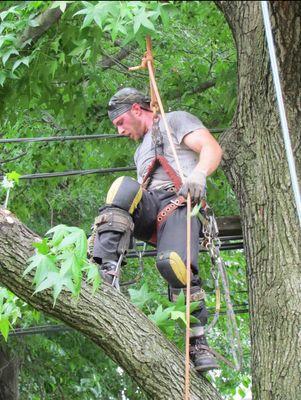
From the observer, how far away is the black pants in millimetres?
5102

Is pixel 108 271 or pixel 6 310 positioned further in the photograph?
pixel 108 271

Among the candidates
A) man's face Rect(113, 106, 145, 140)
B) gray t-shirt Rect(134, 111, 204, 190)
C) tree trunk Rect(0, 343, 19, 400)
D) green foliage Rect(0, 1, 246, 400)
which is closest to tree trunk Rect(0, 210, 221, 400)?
green foliage Rect(0, 1, 246, 400)

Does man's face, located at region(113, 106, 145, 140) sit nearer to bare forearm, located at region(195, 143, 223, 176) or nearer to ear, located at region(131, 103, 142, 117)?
ear, located at region(131, 103, 142, 117)

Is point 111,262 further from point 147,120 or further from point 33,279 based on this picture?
point 147,120

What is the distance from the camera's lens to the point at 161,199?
5355mm

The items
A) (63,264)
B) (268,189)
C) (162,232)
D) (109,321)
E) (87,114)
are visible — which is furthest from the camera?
A: (87,114)

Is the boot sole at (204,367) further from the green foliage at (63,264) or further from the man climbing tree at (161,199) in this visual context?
the green foliage at (63,264)

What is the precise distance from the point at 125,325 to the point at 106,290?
191 millimetres

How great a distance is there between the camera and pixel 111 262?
16.6 feet

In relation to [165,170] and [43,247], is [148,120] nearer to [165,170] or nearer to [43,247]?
[165,170]

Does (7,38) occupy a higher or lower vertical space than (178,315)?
higher

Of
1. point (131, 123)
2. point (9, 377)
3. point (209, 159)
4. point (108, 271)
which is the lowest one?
point (108, 271)

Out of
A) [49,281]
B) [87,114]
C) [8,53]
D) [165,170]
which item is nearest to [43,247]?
[49,281]

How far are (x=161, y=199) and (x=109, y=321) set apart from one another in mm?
1057
